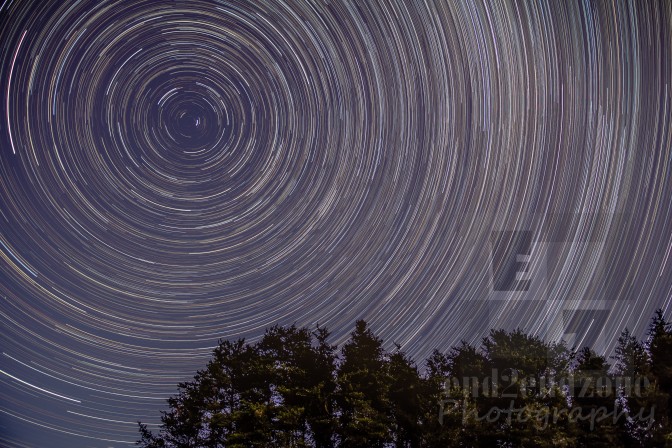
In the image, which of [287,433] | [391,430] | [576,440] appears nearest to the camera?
[576,440]

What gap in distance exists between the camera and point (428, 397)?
28.9 m

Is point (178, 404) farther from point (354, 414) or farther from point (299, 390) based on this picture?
point (354, 414)

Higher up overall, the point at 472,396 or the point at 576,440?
the point at 472,396

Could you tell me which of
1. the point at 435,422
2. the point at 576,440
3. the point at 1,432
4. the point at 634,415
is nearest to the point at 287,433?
the point at 435,422

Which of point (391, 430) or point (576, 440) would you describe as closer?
point (576, 440)

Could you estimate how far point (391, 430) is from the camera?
29156 mm

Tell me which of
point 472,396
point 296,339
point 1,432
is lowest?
point 1,432

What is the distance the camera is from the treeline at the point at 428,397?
26.1 metres

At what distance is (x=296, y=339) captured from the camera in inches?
1262

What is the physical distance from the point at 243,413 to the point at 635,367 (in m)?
20.4

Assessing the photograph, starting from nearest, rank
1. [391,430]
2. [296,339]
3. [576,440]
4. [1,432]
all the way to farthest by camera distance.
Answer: [576,440], [391,430], [296,339], [1,432]

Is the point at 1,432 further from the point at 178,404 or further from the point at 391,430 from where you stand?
the point at 391,430

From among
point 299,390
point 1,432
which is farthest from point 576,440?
point 1,432

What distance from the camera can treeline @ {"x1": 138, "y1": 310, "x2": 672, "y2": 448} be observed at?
26.1 meters
